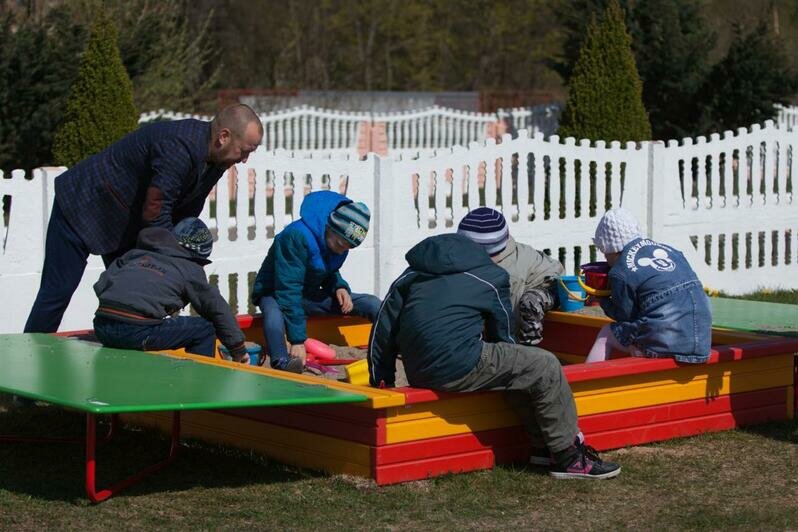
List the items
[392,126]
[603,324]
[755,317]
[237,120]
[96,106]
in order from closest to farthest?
[237,120] → [603,324] → [755,317] → [96,106] → [392,126]

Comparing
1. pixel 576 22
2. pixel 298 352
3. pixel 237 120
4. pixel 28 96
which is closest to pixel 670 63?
pixel 576 22

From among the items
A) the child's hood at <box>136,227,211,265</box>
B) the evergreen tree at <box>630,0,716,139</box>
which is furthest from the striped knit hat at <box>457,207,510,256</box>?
the evergreen tree at <box>630,0,716,139</box>

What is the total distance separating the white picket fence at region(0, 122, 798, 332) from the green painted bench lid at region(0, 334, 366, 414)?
110 inches

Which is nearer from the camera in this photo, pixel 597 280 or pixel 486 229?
pixel 486 229

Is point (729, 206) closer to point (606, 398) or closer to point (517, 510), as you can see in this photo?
point (606, 398)

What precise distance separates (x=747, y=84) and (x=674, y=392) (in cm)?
1359

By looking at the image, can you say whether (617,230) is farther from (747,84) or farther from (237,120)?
(747,84)

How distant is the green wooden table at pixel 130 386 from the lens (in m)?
5.43

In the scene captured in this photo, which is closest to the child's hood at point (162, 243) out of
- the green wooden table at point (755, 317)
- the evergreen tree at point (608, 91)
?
the green wooden table at point (755, 317)

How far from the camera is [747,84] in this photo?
64.2 feet

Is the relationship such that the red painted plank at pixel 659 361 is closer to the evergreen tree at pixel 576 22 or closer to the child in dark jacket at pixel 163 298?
the child in dark jacket at pixel 163 298

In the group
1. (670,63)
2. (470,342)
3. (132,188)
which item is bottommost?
(470,342)

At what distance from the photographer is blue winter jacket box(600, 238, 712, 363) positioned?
6.73 metres

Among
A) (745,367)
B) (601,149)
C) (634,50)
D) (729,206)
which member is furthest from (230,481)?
(634,50)
